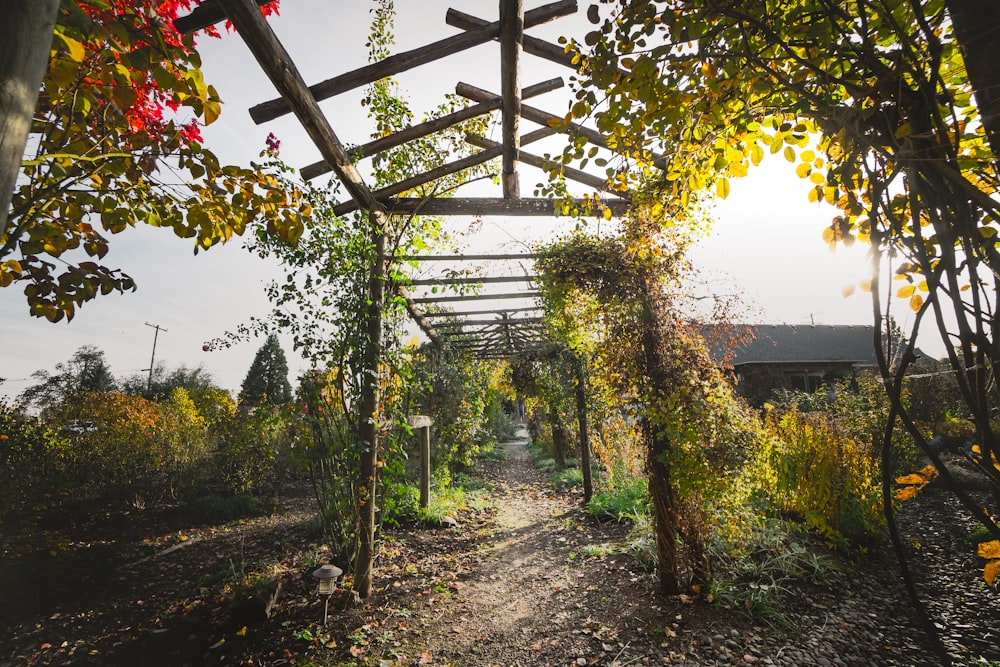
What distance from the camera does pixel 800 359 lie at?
712 inches

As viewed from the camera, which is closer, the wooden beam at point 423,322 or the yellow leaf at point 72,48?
the yellow leaf at point 72,48

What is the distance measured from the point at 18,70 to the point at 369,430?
326 cm

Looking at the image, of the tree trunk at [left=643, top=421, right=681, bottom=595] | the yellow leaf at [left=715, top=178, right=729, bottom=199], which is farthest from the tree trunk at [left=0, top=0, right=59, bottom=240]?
the tree trunk at [left=643, top=421, right=681, bottom=595]

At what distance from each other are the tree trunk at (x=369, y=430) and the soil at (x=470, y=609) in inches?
12.3

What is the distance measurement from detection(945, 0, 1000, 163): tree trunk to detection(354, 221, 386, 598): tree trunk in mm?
3443

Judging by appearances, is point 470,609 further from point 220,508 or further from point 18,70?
point 220,508

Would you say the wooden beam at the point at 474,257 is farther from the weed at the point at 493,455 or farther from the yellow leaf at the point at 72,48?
the weed at the point at 493,455

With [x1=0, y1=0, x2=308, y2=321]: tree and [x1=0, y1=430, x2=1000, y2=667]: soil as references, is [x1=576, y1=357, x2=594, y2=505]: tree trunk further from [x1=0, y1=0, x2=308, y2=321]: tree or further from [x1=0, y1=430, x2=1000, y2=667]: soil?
[x1=0, y1=0, x2=308, y2=321]: tree

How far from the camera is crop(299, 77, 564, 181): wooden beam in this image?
3168mm

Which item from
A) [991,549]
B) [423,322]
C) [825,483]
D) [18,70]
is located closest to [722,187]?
[991,549]

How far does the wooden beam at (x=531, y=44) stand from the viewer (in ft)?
8.09

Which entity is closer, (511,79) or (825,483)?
(511,79)

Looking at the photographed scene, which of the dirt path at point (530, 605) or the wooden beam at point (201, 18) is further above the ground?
the wooden beam at point (201, 18)

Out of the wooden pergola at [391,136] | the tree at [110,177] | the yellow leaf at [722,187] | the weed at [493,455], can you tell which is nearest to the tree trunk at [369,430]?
the wooden pergola at [391,136]
